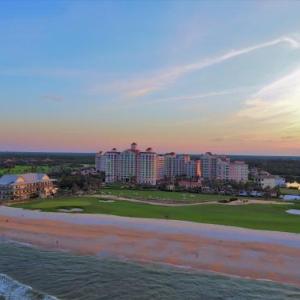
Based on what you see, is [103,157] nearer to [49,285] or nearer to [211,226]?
[211,226]

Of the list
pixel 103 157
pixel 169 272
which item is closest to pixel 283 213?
pixel 169 272

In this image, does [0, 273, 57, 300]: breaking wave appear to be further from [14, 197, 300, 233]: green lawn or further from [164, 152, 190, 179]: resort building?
[164, 152, 190, 179]: resort building

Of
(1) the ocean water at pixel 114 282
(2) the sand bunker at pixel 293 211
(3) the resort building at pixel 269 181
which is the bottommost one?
(2) the sand bunker at pixel 293 211

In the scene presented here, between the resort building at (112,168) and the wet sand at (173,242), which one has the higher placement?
the resort building at (112,168)

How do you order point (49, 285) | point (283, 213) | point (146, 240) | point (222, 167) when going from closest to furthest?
1. point (49, 285)
2. point (146, 240)
3. point (283, 213)
4. point (222, 167)

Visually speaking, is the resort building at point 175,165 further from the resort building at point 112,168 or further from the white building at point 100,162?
the white building at point 100,162

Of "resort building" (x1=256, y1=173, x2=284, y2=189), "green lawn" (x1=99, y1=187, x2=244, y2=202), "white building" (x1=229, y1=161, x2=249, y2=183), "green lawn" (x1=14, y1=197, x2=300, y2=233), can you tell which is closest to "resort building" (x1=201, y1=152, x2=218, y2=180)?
"white building" (x1=229, y1=161, x2=249, y2=183)

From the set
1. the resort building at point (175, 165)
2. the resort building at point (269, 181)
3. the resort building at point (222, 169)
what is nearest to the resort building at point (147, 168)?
the resort building at point (175, 165)
